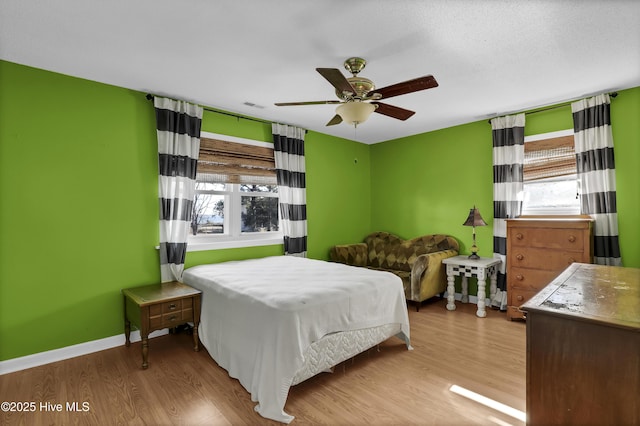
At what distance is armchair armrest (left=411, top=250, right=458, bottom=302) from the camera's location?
13.0 ft

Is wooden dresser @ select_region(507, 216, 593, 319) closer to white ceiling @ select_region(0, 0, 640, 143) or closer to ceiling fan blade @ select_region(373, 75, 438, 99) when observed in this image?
white ceiling @ select_region(0, 0, 640, 143)

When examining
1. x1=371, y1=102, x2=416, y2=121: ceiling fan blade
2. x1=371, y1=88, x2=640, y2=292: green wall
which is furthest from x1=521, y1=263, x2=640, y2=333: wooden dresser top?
x1=371, y1=88, x2=640, y2=292: green wall

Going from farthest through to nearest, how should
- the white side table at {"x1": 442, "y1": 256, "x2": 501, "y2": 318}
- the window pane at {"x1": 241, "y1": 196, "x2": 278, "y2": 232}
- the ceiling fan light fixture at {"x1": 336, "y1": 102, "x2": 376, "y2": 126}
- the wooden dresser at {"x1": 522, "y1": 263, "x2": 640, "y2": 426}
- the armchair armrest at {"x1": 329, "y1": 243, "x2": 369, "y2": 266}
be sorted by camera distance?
the armchair armrest at {"x1": 329, "y1": 243, "x2": 369, "y2": 266} → the window pane at {"x1": 241, "y1": 196, "x2": 278, "y2": 232} → the white side table at {"x1": 442, "y1": 256, "x2": 501, "y2": 318} → the ceiling fan light fixture at {"x1": 336, "y1": 102, "x2": 376, "y2": 126} → the wooden dresser at {"x1": 522, "y1": 263, "x2": 640, "y2": 426}

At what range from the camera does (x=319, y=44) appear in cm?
227


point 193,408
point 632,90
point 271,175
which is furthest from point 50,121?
point 632,90

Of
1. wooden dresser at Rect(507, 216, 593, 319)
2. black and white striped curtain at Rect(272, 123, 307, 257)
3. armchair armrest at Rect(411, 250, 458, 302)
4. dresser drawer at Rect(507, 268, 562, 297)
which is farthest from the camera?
black and white striped curtain at Rect(272, 123, 307, 257)

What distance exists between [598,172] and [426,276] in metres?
2.12

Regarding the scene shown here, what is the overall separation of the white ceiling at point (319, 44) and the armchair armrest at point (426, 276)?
1962mm

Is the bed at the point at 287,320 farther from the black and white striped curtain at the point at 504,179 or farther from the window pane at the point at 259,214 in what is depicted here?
the black and white striped curtain at the point at 504,179

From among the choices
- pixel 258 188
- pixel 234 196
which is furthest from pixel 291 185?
pixel 234 196

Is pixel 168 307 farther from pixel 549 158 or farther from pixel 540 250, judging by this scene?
pixel 549 158

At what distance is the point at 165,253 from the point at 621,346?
343cm

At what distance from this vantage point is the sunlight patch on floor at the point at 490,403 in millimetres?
1971

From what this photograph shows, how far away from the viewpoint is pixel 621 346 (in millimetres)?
1179
